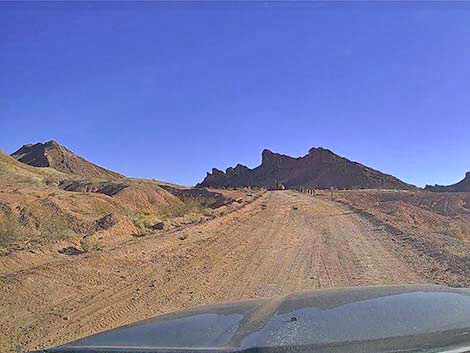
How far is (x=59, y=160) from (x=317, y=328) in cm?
12805

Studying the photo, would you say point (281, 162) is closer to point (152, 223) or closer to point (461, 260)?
point (152, 223)

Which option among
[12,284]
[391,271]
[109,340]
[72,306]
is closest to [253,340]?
[109,340]

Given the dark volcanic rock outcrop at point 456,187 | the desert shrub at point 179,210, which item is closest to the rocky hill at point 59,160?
the dark volcanic rock outcrop at point 456,187

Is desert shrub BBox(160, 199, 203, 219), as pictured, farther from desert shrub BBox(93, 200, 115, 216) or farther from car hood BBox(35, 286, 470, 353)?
car hood BBox(35, 286, 470, 353)

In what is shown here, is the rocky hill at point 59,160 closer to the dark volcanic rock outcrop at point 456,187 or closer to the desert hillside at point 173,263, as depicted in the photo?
the dark volcanic rock outcrop at point 456,187

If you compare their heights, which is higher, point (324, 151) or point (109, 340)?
point (324, 151)

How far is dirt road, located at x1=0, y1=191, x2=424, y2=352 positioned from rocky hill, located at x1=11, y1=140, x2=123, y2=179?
105 m

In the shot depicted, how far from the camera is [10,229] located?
63.3ft

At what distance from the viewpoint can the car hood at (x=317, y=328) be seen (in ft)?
9.65

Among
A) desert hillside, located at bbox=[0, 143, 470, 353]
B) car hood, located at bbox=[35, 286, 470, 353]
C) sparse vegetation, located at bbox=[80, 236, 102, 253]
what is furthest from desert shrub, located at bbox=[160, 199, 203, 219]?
car hood, located at bbox=[35, 286, 470, 353]

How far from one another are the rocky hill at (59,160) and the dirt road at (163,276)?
105 m

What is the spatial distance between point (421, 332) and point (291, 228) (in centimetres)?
1986

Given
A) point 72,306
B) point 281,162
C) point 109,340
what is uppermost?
point 281,162

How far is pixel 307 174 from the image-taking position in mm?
137500
